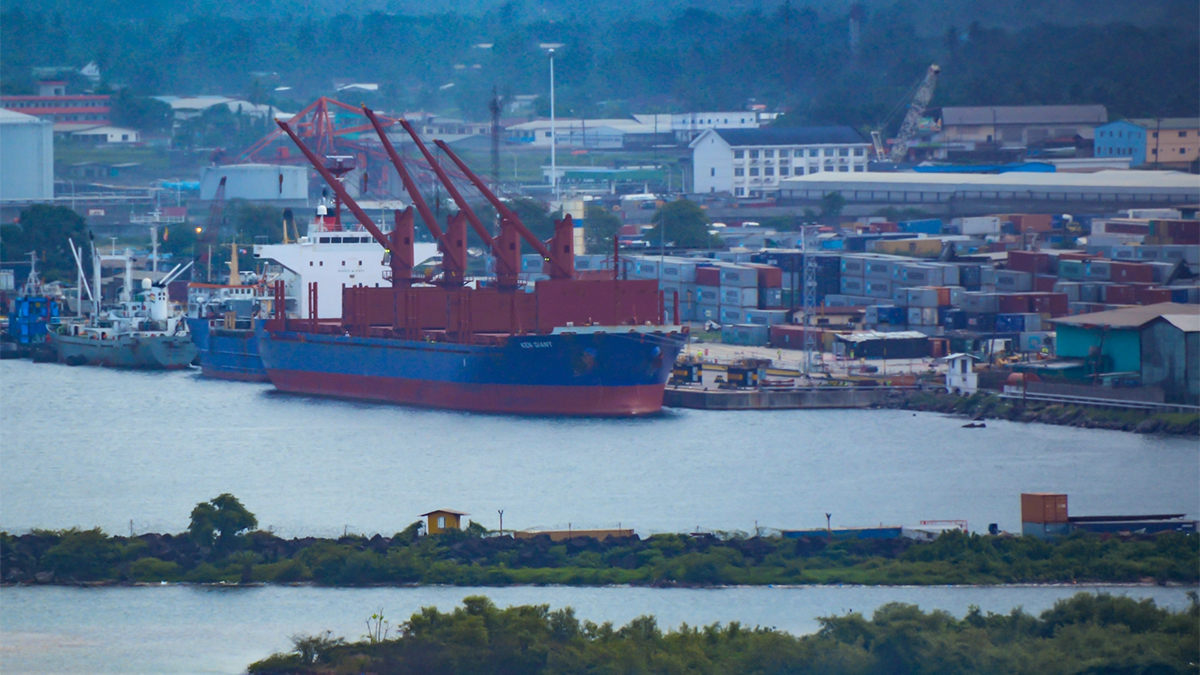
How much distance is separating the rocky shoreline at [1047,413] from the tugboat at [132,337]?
9051 millimetres

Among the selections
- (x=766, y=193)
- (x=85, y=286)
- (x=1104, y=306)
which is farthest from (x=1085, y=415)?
(x=766, y=193)

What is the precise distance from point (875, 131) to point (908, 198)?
6.12 m

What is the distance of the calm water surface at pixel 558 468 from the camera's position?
473 inches

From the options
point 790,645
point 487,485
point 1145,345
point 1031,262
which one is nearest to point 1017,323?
point 1031,262

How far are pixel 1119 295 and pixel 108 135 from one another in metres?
26.2

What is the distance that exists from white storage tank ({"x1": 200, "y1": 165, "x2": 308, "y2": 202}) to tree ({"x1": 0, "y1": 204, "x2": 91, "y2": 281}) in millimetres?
5267

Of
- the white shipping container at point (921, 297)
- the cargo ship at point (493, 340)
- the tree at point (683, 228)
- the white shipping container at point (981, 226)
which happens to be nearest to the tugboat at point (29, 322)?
the cargo ship at point (493, 340)

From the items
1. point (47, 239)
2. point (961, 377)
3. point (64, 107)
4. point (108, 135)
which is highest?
point (64, 107)

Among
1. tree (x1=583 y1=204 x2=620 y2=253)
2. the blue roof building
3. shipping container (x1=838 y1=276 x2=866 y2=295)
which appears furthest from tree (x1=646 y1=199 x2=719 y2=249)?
the blue roof building

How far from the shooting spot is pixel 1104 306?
20219 mm

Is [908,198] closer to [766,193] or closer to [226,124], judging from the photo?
[766,193]

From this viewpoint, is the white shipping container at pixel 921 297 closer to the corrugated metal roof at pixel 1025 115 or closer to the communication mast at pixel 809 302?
the communication mast at pixel 809 302

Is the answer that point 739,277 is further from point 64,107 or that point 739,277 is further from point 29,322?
point 64,107

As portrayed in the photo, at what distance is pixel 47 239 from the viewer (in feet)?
92.6
